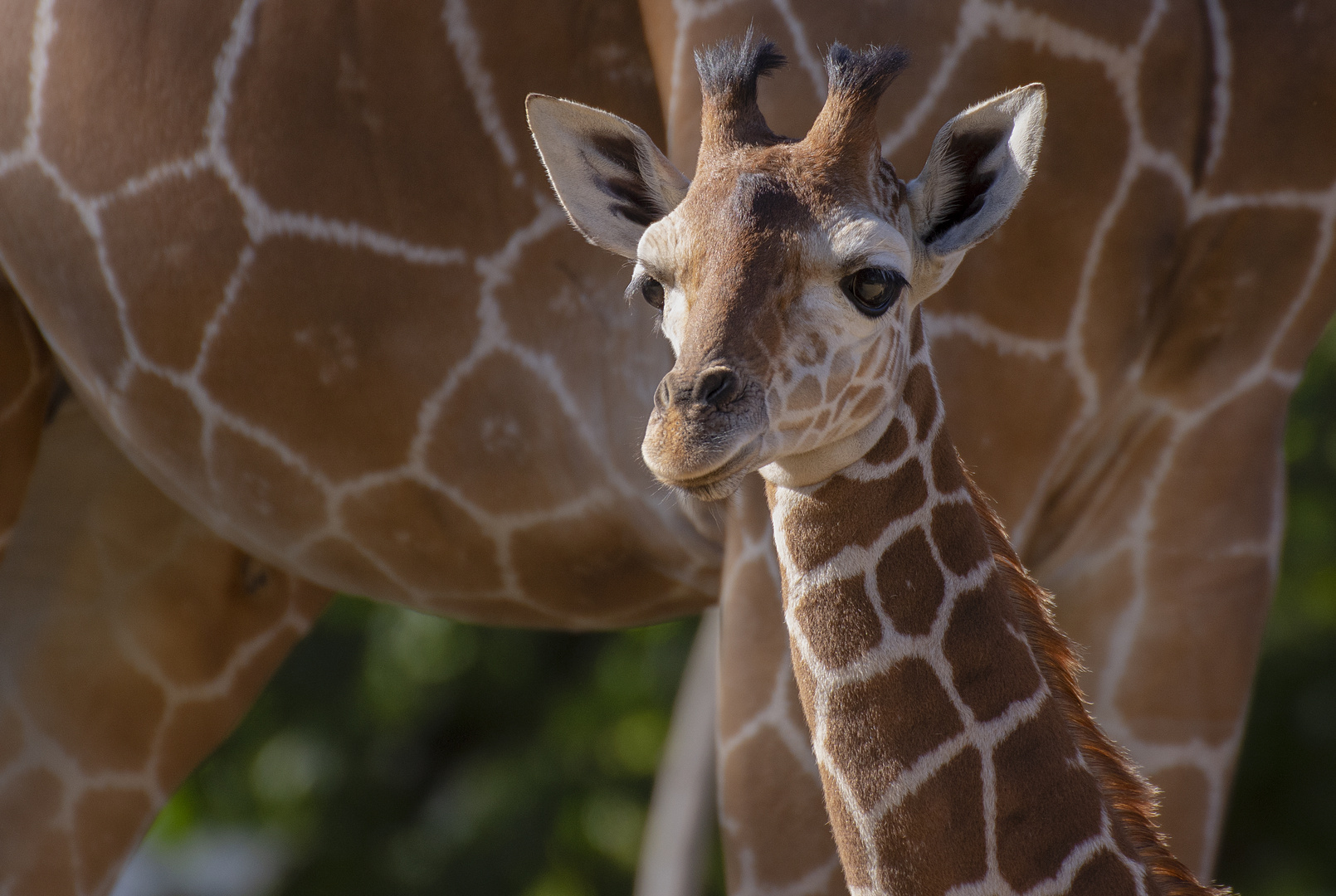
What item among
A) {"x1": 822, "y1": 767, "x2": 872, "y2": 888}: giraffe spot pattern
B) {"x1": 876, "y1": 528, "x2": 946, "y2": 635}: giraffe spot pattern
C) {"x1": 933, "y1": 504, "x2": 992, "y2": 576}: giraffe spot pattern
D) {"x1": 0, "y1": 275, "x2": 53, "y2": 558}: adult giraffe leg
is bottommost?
{"x1": 0, "y1": 275, "x2": 53, "y2": 558}: adult giraffe leg

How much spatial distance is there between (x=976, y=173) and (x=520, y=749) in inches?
201

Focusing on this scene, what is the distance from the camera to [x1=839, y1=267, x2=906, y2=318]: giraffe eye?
5.74ft

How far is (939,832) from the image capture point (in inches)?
71.4

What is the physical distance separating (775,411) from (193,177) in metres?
1.50

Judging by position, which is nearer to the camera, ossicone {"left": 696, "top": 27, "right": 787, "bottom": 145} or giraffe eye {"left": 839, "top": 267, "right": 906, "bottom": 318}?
giraffe eye {"left": 839, "top": 267, "right": 906, "bottom": 318}

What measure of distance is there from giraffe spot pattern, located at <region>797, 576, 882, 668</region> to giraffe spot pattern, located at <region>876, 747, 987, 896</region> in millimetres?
176

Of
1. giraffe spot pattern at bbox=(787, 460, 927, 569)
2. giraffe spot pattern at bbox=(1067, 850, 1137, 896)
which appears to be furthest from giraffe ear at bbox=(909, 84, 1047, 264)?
giraffe spot pattern at bbox=(1067, 850, 1137, 896)

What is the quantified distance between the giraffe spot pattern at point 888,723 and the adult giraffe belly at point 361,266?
89 centimetres

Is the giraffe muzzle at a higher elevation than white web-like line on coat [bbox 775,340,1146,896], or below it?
higher

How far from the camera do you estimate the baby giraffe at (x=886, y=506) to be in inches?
68.5

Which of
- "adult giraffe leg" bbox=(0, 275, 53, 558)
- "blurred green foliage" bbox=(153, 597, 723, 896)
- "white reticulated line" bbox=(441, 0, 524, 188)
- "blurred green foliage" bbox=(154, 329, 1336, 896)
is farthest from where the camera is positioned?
"blurred green foliage" bbox=(153, 597, 723, 896)

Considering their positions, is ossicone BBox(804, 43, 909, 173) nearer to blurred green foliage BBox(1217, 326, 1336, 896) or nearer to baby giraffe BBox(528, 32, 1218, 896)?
baby giraffe BBox(528, 32, 1218, 896)

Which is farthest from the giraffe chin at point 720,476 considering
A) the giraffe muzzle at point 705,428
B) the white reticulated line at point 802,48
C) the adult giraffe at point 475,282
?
the white reticulated line at point 802,48

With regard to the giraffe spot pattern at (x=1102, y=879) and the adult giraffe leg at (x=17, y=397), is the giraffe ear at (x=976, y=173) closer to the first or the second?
the giraffe spot pattern at (x=1102, y=879)
